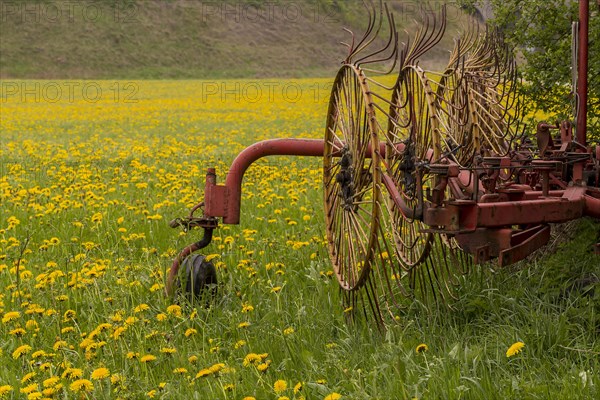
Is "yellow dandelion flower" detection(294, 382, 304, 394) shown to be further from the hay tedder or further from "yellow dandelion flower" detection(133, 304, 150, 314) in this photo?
"yellow dandelion flower" detection(133, 304, 150, 314)

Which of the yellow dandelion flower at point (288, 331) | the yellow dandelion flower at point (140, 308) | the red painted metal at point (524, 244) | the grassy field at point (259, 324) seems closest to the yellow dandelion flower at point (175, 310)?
the grassy field at point (259, 324)

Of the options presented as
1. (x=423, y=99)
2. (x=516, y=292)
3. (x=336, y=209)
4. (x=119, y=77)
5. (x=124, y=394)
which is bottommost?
(x=124, y=394)

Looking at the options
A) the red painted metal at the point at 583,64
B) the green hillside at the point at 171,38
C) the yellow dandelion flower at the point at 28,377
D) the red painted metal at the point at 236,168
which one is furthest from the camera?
the green hillside at the point at 171,38

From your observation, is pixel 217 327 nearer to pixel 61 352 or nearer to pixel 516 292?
pixel 61 352

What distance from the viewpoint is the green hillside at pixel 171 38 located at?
63531mm

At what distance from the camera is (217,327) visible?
434 centimetres

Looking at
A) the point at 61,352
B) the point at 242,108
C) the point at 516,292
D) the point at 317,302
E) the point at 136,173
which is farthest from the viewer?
the point at 242,108

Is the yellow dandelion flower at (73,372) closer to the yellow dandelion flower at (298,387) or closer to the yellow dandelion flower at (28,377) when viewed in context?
the yellow dandelion flower at (28,377)

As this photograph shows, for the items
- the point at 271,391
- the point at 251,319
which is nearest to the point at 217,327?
the point at 251,319

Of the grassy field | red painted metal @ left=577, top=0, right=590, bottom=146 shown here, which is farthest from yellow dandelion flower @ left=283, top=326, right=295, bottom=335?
red painted metal @ left=577, top=0, right=590, bottom=146

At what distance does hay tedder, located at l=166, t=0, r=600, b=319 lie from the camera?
3.49 meters

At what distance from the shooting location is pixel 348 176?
177 inches

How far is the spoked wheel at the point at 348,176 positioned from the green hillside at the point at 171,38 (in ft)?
182

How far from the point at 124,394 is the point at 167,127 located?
52.7ft
